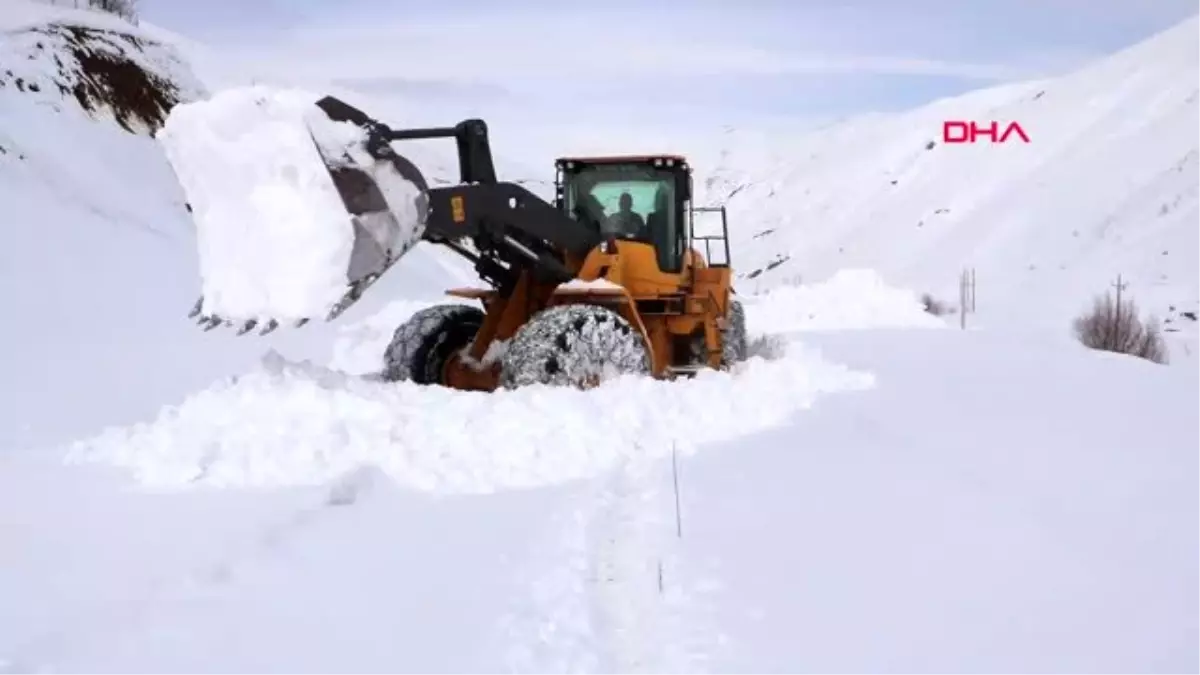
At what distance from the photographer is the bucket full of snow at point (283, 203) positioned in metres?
8.01

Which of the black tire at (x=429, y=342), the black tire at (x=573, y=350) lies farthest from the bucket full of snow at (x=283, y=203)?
the black tire at (x=429, y=342)

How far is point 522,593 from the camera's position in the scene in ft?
16.0

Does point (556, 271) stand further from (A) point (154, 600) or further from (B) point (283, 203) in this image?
(A) point (154, 600)

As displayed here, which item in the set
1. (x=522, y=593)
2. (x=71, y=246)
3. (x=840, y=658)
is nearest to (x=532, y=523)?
(x=522, y=593)

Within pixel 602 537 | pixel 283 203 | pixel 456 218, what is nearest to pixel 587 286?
pixel 456 218

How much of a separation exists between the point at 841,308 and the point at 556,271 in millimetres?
19786

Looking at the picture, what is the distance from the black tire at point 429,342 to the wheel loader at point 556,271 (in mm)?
12

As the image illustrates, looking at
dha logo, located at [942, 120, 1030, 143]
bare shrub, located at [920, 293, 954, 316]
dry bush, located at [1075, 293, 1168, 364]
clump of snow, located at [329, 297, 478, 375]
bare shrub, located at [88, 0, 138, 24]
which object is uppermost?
bare shrub, located at [88, 0, 138, 24]

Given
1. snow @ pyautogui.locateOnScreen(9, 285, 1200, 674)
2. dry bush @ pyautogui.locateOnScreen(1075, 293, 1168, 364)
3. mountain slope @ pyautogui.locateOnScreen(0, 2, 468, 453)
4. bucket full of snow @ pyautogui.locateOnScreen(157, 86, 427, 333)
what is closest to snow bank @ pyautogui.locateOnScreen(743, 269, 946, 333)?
dry bush @ pyautogui.locateOnScreen(1075, 293, 1168, 364)

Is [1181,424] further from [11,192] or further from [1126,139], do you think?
[1126,139]

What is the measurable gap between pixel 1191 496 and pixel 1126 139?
56.4 meters

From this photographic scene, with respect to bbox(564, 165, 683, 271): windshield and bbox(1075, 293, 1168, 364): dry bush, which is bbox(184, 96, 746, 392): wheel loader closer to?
bbox(564, 165, 683, 271): windshield

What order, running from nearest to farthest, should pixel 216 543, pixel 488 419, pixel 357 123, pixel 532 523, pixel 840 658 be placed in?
pixel 840 658, pixel 216 543, pixel 532 523, pixel 488 419, pixel 357 123

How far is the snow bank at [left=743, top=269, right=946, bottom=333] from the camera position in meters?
27.7
